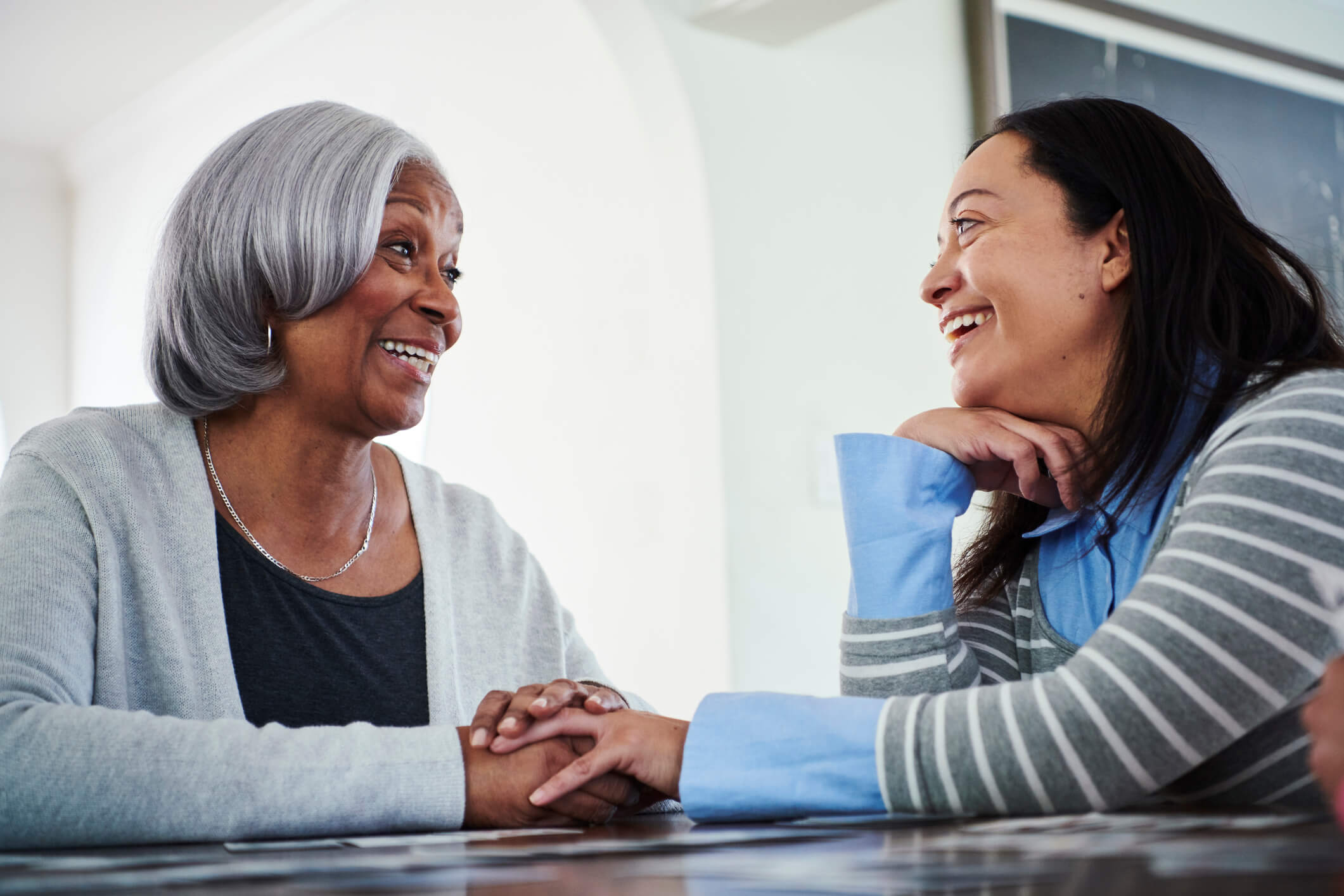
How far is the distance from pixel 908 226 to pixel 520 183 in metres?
0.99

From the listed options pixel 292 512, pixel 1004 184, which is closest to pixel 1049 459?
pixel 1004 184

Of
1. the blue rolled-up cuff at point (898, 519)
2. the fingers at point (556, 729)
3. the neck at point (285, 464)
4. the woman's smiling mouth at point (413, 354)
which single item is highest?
the woman's smiling mouth at point (413, 354)

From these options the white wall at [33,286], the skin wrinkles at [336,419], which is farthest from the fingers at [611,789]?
the white wall at [33,286]

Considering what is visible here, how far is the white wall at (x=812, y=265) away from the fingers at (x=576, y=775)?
1401 mm

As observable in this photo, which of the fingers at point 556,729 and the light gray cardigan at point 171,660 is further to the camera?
the fingers at point 556,729

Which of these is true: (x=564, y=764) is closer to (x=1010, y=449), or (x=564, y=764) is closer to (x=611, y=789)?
(x=611, y=789)

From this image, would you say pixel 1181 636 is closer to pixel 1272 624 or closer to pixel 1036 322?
pixel 1272 624

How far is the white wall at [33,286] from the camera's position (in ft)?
16.0

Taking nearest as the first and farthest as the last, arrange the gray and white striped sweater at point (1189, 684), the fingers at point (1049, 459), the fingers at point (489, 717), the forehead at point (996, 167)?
the gray and white striped sweater at point (1189, 684)
the fingers at point (489, 717)
the fingers at point (1049, 459)
the forehead at point (996, 167)

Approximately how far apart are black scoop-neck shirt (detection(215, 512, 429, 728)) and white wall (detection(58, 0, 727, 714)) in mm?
801

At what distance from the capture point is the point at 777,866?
533 mm

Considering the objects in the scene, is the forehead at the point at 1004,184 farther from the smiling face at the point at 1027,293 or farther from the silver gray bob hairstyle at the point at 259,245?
the silver gray bob hairstyle at the point at 259,245

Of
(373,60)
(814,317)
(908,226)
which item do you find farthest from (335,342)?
(373,60)

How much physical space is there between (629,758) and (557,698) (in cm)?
12
